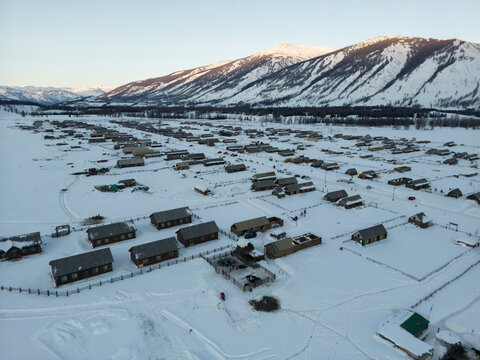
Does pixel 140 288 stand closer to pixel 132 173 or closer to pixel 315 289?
pixel 315 289

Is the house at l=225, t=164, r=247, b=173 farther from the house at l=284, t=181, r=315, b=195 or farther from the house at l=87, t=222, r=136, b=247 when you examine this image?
the house at l=87, t=222, r=136, b=247

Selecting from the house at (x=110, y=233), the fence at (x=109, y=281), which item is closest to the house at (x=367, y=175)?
the fence at (x=109, y=281)

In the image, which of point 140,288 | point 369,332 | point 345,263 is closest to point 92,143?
point 140,288

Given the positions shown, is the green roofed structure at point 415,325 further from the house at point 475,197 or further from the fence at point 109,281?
the house at point 475,197

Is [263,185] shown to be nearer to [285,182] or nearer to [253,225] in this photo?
[285,182]

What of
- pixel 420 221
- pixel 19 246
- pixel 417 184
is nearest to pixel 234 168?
pixel 417 184

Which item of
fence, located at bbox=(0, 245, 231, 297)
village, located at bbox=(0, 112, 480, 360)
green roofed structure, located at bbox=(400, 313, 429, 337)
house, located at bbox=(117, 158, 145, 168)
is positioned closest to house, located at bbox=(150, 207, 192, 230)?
village, located at bbox=(0, 112, 480, 360)
